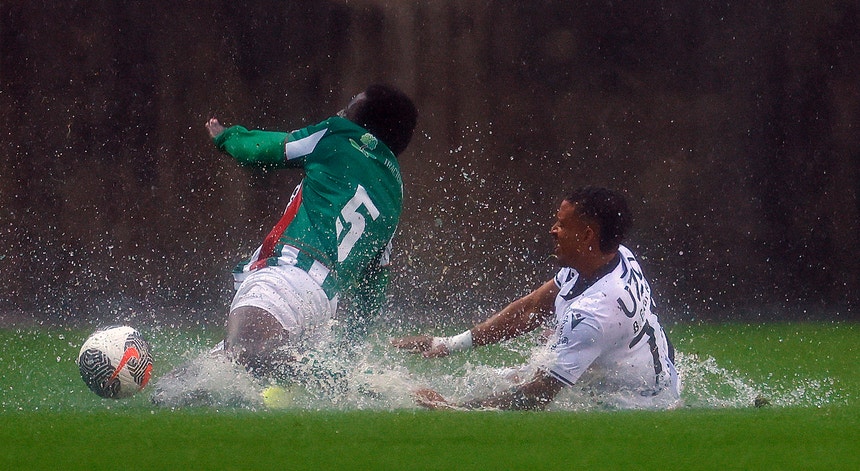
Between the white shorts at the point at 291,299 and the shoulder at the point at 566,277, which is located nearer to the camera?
the white shorts at the point at 291,299

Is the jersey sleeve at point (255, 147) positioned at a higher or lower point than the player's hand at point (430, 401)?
higher

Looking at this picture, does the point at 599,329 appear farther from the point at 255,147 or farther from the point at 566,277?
the point at 255,147

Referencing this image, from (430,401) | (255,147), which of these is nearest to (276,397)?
(430,401)

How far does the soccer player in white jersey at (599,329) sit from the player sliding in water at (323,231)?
741mm

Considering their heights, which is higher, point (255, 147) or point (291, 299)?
point (255, 147)

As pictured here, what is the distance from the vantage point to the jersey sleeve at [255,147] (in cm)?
579

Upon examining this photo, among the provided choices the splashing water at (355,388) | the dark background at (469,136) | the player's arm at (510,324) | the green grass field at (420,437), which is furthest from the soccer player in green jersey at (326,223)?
the dark background at (469,136)

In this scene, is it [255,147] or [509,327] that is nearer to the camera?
[255,147]

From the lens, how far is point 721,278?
11266 mm

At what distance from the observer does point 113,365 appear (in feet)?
17.8

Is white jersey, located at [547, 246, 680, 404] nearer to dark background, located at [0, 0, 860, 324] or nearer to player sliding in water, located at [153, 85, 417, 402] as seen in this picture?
player sliding in water, located at [153, 85, 417, 402]

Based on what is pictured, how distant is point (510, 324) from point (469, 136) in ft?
17.1

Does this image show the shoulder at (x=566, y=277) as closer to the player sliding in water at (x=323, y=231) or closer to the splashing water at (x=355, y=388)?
the splashing water at (x=355, y=388)

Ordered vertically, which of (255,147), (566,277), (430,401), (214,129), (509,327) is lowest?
(430,401)
